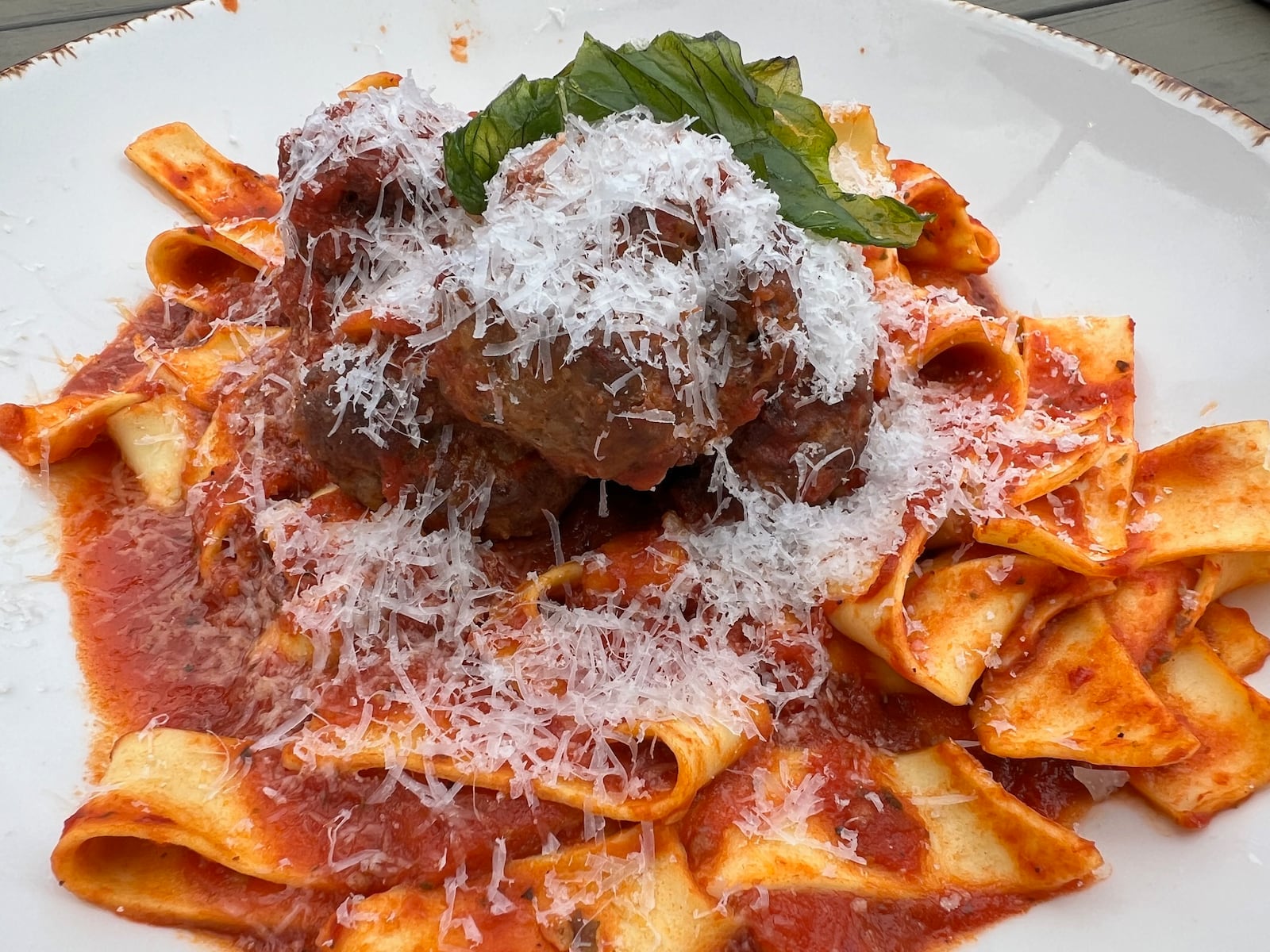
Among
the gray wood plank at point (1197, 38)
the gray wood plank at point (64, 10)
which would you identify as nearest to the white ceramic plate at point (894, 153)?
the gray wood plank at point (64, 10)

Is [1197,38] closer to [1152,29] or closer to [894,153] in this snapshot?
[1152,29]

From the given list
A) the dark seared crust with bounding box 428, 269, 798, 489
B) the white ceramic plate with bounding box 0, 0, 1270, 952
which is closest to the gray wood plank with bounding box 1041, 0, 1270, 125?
the white ceramic plate with bounding box 0, 0, 1270, 952

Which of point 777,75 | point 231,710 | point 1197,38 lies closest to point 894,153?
point 777,75

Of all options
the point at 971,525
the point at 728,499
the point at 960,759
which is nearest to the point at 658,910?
the point at 960,759

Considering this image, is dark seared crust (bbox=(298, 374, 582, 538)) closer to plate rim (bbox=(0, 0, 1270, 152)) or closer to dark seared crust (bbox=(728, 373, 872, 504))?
dark seared crust (bbox=(728, 373, 872, 504))

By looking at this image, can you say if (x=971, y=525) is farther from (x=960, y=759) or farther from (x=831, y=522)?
(x=960, y=759)

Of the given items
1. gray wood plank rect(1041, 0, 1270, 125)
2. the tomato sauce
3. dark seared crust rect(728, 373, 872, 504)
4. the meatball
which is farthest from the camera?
gray wood plank rect(1041, 0, 1270, 125)

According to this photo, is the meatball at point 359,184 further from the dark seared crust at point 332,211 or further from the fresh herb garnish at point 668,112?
the fresh herb garnish at point 668,112
